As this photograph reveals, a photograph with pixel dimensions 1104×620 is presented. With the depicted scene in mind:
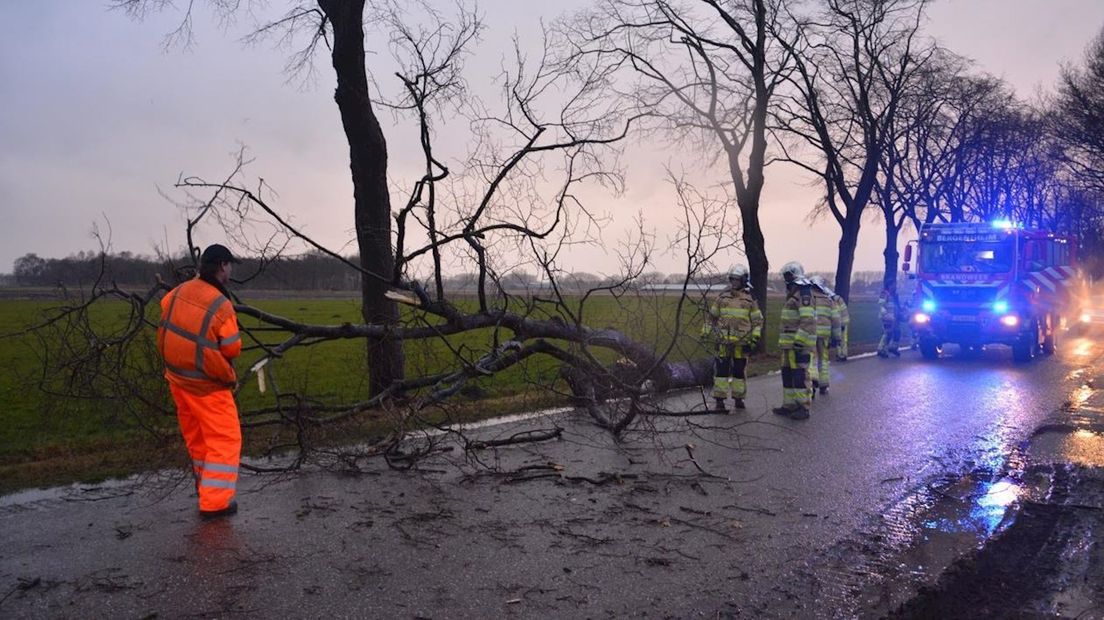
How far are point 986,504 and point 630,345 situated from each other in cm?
489

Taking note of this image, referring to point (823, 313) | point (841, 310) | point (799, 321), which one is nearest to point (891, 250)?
point (841, 310)

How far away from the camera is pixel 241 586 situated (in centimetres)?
443

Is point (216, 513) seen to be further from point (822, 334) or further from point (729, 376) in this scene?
point (822, 334)

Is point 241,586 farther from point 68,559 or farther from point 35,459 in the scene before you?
point 35,459

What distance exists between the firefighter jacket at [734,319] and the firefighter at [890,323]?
9.17 m

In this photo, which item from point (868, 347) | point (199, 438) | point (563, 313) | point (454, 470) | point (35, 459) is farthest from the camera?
point (868, 347)

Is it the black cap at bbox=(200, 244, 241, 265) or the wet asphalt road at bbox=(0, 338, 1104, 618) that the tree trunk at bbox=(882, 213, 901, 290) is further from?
the black cap at bbox=(200, 244, 241, 265)

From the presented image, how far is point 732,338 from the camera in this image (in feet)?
34.6

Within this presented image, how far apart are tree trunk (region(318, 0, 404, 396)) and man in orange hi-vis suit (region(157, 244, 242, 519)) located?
448 centimetres

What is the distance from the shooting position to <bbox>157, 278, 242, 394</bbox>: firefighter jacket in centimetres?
564

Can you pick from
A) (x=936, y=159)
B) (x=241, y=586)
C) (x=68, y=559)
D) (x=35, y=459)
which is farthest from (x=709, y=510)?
(x=936, y=159)

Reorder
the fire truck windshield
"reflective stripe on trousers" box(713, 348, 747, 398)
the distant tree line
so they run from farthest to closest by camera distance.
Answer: the fire truck windshield, "reflective stripe on trousers" box(713, 348, 747, 398), the distant tree line

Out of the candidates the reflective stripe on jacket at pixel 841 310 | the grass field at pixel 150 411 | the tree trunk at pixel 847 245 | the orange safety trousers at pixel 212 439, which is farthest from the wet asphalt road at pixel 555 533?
the tree trunk at pixel 847 245

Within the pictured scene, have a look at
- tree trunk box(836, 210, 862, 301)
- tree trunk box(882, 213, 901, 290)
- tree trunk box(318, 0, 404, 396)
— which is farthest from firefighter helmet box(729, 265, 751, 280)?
tree trunk box(882, 213, 901, 290)
